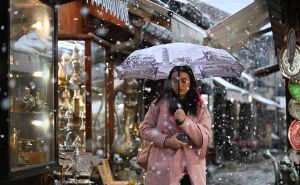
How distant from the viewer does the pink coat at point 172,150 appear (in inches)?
189

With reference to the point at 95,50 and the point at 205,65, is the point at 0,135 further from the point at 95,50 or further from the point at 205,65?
the point at 95,50

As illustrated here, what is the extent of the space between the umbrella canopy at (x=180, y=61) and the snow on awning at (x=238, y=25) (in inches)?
129

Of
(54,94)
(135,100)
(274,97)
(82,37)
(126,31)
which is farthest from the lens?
(274,97)

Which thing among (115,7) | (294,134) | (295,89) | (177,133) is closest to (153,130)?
(177,133)

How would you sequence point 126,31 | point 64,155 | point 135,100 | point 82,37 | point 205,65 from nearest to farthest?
point 205,65, point 64,155, point 82,37, point 126,31, point 135,100

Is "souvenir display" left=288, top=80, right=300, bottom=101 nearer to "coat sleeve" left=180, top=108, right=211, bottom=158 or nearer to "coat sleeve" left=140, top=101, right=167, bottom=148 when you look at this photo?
"coat sleeve" left=180, top=108, right=211, bottom=158

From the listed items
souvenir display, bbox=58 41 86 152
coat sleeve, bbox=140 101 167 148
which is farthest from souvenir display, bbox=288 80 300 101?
coat sleeve, bbox=140 101 167 148

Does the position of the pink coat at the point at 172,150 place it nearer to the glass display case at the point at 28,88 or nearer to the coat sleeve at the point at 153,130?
the coat sleeve at the point at 153,130

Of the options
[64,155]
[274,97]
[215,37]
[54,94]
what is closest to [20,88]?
[54,94]

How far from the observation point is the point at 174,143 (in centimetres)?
478

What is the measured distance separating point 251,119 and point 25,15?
30.4 meters

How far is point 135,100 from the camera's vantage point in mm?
12359

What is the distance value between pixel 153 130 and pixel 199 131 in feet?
1.61

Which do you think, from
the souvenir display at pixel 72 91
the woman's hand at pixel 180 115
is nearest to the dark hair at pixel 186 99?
the woman's hand at pixel 180 115
